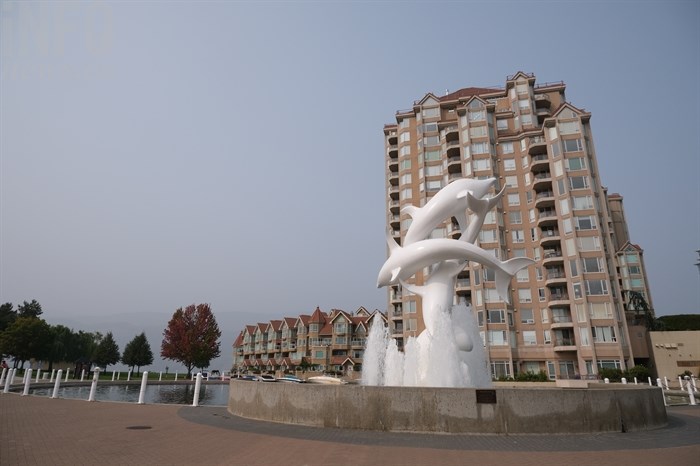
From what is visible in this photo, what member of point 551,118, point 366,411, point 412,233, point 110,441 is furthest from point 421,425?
A: point 551,118

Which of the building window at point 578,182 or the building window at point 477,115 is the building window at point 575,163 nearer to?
the building window at point 578,182

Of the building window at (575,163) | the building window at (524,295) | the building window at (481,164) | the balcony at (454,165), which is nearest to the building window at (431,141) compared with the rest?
the balcony at (454,165)

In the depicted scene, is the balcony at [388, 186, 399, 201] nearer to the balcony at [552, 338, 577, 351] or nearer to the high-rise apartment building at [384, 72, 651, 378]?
the high-rise apartment building at [384, 72, 651, 378]

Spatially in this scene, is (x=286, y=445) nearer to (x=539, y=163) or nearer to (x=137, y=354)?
(x=539, y=163)

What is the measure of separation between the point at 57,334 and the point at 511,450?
85.9 m

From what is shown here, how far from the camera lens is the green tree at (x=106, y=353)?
79.6 m

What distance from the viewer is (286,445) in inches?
372

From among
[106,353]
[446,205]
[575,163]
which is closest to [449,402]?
[446,205]

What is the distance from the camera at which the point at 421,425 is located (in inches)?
447

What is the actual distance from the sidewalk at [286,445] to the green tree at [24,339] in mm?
55775

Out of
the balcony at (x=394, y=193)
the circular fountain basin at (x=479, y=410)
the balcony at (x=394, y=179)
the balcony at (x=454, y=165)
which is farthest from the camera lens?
the balcony at (x=394, y=179)

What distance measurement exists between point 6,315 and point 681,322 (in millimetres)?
111591

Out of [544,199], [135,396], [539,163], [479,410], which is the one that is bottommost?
[135,396]

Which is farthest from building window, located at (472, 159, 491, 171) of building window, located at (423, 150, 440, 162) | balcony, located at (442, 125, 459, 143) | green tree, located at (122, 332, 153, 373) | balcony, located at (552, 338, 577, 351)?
green tree, located at (122, 332, 153, 373)
